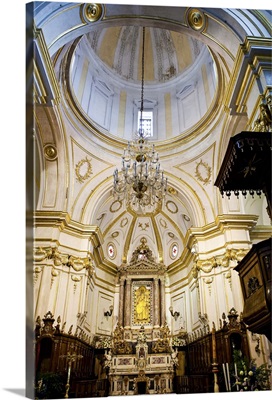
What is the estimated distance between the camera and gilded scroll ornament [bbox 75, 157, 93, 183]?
10.7 m

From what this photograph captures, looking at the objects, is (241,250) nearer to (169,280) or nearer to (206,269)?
(206,269)

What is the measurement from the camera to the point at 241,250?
9.36 metres

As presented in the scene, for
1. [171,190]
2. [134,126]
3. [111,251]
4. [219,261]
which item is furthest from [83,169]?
[219,261]

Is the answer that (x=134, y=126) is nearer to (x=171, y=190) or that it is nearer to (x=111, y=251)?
(x=171, y=190)

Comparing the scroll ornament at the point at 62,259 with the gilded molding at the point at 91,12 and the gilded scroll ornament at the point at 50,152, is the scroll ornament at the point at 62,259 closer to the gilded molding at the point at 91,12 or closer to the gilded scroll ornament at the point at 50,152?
the gilded scroll ornament at the point at 50,152

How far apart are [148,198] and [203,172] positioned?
3.02 metres

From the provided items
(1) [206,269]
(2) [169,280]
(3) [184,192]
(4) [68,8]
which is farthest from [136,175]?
(2) [169,280]

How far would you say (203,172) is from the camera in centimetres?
1110

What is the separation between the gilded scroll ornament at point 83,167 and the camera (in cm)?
1072

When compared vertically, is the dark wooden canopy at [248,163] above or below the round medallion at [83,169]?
below

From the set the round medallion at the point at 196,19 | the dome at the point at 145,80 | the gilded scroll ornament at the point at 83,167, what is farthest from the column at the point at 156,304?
the round medallion at the point at 196,19

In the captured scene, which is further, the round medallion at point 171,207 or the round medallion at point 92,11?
the round medallion at point 171,207

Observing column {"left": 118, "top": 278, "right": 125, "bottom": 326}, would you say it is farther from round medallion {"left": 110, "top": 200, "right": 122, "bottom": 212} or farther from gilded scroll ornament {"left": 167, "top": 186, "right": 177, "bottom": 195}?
gilded scroll ornament {"left": 167, "top": 186, "right": 177, "bottom": 195}

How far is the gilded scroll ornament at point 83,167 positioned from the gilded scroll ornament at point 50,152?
91 centimetres
